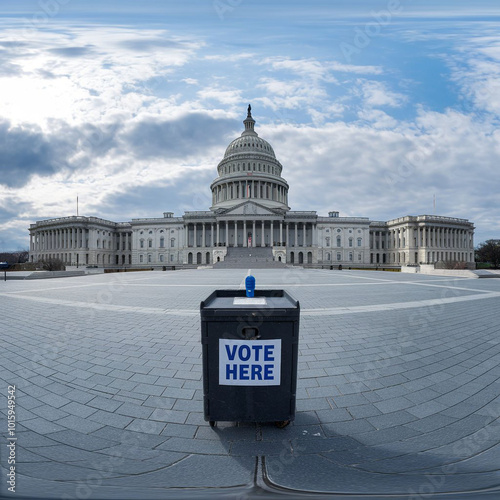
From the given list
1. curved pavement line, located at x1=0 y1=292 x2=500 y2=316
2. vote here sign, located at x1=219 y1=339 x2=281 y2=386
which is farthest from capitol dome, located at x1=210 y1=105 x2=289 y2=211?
vote here sign, located at x1=219 y1=339 x2=281 y2=386

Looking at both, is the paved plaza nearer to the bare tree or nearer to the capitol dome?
the bare tree

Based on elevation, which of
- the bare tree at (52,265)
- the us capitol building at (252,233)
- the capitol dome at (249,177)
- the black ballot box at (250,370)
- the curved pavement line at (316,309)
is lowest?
the curved pavement line at (316,309)

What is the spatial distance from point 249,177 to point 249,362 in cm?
8199

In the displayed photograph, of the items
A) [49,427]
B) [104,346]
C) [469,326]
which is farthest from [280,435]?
[469,326]

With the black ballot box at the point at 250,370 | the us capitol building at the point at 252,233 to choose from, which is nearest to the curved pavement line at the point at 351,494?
the black ballot box at the point at 250,370

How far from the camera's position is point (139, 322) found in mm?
7691

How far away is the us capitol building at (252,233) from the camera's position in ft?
252

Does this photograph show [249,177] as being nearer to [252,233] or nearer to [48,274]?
[252,233]

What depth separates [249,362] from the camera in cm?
284

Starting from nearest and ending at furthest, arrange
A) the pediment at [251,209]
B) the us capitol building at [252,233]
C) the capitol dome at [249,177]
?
the pediment at [251,209], the us capitol building at [252,233], the capitol dome at [249,177]

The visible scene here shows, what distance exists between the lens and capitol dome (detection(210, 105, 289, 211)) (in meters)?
82.6

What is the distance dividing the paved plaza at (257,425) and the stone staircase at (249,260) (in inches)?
1744

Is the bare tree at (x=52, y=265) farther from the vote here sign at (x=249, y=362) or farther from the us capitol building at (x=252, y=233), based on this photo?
the us capitol building at (x=252, y=233)

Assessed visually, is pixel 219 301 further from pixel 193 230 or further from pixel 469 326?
pixel 193 230
